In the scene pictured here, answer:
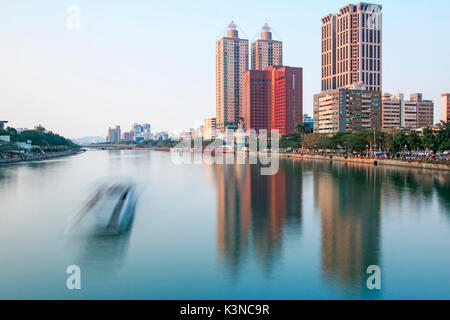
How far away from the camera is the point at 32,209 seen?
68.2ft

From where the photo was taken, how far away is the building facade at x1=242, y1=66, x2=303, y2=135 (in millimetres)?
121438

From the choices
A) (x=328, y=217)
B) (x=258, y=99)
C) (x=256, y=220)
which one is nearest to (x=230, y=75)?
(x=258, y=99)

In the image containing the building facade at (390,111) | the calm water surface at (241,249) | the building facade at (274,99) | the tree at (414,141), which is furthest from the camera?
the building facade at (274,99)

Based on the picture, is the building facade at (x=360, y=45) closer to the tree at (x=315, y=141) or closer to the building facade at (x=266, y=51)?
the building facade at (x=266, y=51)

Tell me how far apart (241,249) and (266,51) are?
153 metres


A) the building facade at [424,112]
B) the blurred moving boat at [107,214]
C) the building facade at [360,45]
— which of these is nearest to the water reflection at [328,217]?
the blurred moving boat at [107,214]

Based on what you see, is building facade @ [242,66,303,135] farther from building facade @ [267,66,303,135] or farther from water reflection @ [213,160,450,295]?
water reflection @ [213,160,450,295]

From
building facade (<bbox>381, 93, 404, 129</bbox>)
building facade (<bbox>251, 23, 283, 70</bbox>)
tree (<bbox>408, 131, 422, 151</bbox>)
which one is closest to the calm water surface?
tree (<bbox>408, 131, 422, 151</bbox>)

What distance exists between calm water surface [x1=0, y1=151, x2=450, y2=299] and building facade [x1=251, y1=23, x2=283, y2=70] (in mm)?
137164

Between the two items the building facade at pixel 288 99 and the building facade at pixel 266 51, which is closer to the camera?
the building facade at pixel 288 99

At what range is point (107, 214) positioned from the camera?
18.7 m

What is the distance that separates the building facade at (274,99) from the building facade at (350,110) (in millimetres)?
20651

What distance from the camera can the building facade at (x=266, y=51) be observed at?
155 metres
